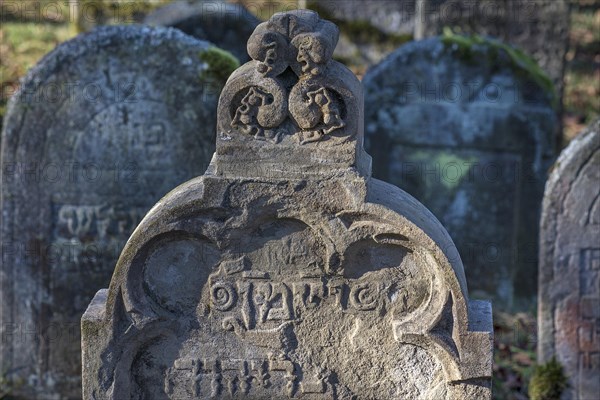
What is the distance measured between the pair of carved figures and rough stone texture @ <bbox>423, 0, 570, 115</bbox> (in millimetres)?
4936

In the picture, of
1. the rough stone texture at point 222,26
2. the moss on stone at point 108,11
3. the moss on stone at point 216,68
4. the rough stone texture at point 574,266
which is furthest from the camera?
the moss on stone at point 108,11

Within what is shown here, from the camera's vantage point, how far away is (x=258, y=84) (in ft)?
11.5

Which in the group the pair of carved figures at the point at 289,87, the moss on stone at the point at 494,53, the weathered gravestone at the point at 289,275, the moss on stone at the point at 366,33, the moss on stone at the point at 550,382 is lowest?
the moss on stone at the point at 550,382

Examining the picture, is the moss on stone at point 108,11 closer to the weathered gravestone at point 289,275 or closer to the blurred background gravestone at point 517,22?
the blurred background gravestone at point 517,22

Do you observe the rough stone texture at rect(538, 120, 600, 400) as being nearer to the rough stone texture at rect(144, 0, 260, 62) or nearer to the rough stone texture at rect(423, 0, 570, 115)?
the rough stone texture at rect(144, 0, 260, 62)

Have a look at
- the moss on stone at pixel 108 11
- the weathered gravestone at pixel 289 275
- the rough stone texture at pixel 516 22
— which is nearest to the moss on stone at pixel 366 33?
the moss on stone at pixel 108 11

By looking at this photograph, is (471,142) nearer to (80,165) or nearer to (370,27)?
(80,165)

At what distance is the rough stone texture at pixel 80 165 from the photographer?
215 inches

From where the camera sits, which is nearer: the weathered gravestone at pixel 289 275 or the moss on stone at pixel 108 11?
the weathered gravestone at pixel 289 275

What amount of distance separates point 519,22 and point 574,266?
3611mm

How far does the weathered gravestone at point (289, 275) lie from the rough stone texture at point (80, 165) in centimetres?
187

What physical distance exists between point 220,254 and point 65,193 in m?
2.14

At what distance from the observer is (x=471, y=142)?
6773 mm

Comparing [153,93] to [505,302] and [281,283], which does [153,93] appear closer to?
[281,283]
